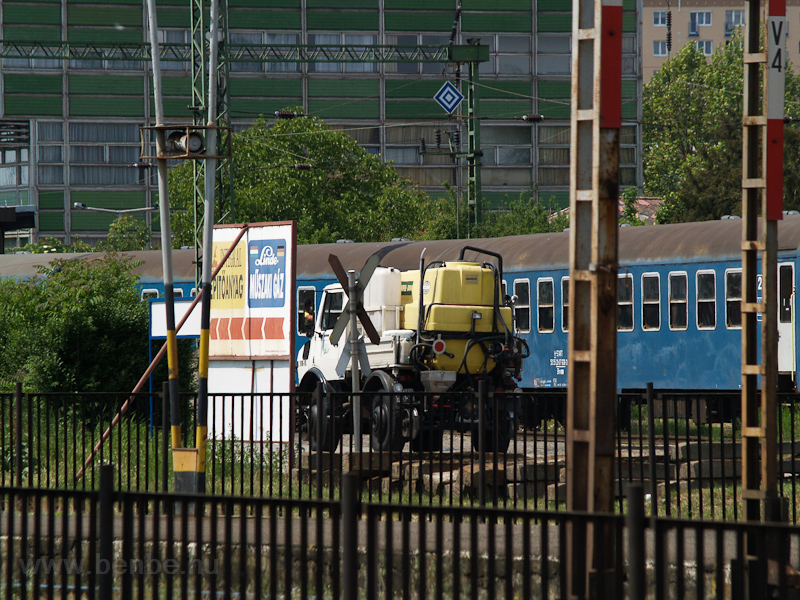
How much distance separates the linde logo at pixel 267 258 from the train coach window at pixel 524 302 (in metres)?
9.44

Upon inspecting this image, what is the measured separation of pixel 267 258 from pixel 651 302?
939 cm

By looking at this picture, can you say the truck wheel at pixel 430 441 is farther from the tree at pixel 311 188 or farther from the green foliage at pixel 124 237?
the green foliage at pixel 124 237

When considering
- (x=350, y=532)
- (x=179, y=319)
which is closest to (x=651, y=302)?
(x=179, y=319)

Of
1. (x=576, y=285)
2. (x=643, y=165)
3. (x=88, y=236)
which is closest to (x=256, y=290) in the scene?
(x=576, y=285)

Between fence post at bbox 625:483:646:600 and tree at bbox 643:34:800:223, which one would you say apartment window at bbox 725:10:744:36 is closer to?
tree at bbox 643:34:800:223

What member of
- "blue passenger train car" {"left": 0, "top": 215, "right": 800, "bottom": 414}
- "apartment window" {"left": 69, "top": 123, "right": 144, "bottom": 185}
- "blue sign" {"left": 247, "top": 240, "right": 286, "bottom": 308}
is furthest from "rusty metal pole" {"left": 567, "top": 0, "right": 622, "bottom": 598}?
"apartment window" {"left": 69, "top": 123, "right": 144, "bottom": 185}

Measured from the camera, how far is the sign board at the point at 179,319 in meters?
14.8

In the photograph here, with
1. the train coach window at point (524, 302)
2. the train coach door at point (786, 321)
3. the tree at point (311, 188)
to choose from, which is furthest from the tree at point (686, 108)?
the train coach door at point (786, 321)

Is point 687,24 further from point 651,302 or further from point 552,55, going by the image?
point 651,302

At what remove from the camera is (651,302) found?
2097cm

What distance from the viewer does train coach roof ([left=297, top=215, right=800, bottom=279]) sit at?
785 inches

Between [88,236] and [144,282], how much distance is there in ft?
169

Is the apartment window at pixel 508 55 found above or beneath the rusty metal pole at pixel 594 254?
above

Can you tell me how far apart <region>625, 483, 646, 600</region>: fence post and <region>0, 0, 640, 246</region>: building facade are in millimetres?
72407
